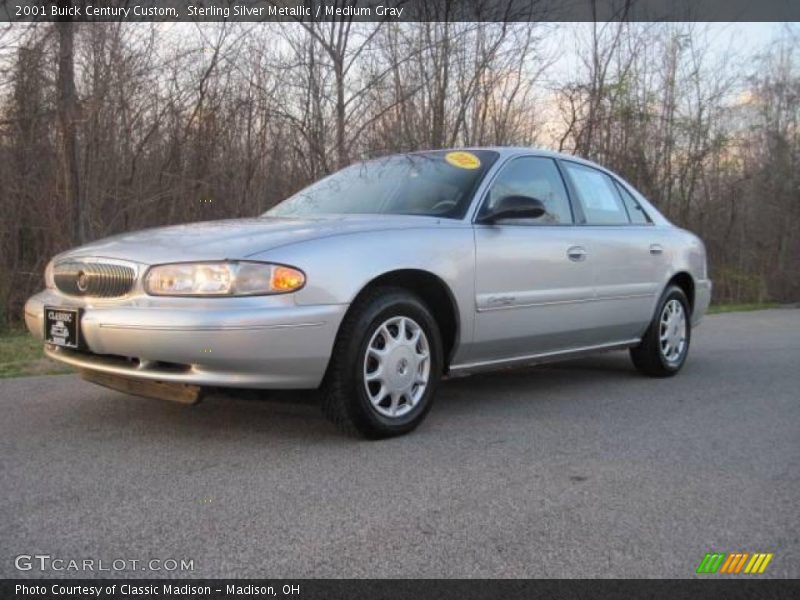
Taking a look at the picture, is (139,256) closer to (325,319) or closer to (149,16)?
(325,319)

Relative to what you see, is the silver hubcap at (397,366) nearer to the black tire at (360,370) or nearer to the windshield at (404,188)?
the black tire at (360,370)

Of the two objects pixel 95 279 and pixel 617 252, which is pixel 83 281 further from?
pixel 617 252

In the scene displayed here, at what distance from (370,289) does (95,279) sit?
132cm

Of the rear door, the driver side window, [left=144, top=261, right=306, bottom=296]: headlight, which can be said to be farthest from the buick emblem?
the rear door

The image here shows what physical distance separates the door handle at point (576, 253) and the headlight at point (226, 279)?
6.94ft

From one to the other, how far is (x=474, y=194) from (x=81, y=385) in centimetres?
282

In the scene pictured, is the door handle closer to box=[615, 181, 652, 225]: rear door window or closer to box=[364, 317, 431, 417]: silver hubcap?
box=[615, 181, 652, 225]: rear door window

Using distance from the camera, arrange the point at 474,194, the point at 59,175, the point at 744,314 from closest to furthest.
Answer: the point at 474,194, the point at 59,175, the point at 744,314

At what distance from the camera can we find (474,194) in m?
4.43

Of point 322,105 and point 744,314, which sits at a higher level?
point 322,105

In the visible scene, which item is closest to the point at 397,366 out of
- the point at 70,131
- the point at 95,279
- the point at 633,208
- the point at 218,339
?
the point at 218,339

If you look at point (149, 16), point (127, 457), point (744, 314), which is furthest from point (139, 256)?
point (744, 314)

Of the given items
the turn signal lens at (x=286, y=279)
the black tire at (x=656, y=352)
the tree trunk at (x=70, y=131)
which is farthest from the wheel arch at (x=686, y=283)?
the tree trunk at (x=70, y=131)

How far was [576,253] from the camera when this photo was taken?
4918mm
